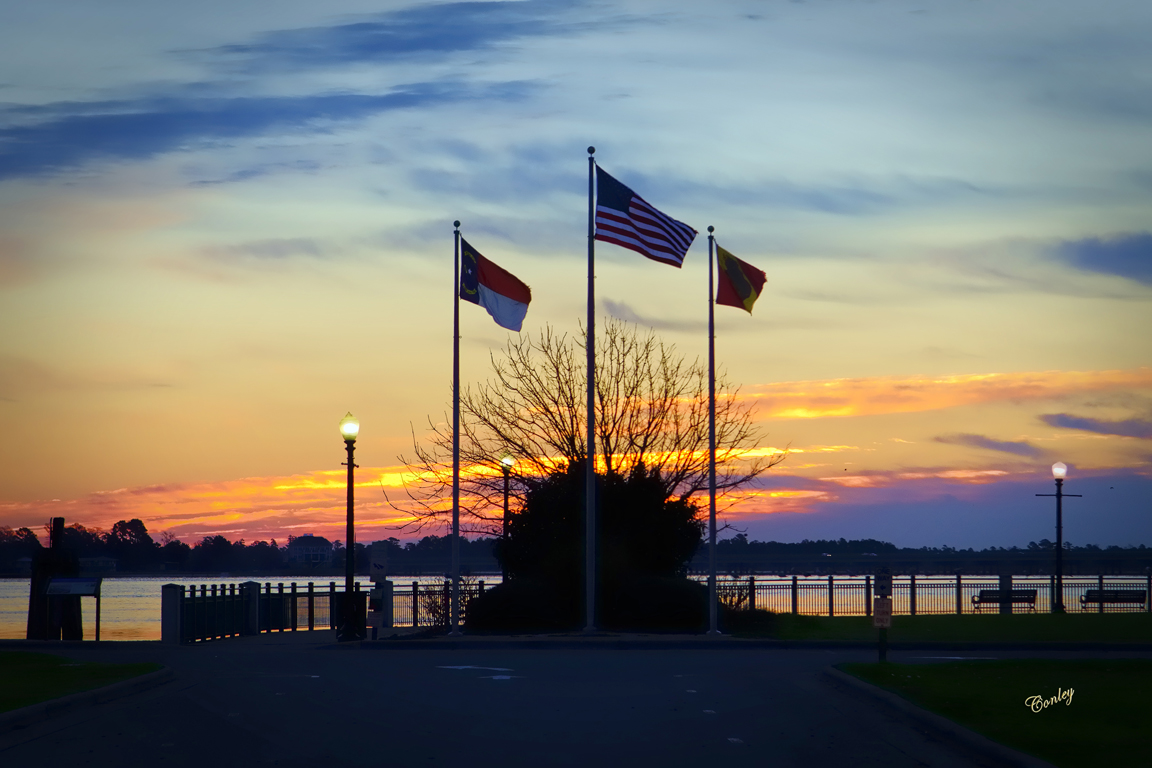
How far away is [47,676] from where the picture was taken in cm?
1669

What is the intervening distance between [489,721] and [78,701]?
4.80 m

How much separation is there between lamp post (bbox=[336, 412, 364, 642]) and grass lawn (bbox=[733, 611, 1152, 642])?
8656 mm

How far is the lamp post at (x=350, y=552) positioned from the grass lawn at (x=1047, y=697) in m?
12.8

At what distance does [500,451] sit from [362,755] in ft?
86.1

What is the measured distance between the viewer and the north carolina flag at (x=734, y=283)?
27766 millimetres

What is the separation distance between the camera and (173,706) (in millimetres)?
13977

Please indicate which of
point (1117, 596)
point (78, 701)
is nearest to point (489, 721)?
point (78, 701)

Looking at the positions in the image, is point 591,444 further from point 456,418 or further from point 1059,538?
point 1059,538

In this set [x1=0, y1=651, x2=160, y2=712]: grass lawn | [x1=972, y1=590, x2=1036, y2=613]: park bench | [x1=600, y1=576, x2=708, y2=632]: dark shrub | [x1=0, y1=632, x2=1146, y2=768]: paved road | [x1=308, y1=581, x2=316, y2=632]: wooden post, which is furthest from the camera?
[x1=972, y1=590, x2=1036, y2=613]: park bench

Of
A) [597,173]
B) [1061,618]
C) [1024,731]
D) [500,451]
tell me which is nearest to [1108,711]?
[1024,731]

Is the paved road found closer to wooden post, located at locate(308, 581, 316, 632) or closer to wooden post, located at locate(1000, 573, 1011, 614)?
wooden post, located at locate(308, 581, 316, 632)

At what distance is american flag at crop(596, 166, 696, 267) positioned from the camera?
85.7 ft

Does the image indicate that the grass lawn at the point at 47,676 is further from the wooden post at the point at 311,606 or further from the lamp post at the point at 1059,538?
the lamp post at the point at 1059,538

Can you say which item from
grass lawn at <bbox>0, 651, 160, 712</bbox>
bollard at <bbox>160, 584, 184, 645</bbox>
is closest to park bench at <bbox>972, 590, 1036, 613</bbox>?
bollard at <bbox>160, 584, 184, 645</bbox>
